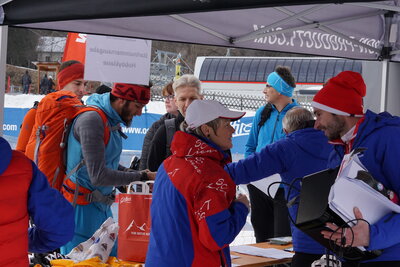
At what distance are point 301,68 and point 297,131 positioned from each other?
28.4m

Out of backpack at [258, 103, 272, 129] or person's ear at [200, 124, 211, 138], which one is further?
backpack at [258, 103, 272, 129]

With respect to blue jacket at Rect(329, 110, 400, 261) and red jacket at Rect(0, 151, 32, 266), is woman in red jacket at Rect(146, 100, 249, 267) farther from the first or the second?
red jacket at Rect(0, 151, 32, 266)

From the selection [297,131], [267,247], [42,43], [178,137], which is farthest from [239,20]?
[42,43]

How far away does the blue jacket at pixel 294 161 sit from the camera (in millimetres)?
2861

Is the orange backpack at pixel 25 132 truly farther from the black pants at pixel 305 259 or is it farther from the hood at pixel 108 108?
the black pants at pixel 305 259

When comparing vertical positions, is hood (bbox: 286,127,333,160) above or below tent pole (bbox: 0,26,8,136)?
below

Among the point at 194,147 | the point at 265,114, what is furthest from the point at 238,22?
the point at 194,147

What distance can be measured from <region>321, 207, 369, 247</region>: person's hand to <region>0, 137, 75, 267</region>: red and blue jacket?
0.85 meters

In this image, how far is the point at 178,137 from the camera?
2264 mm

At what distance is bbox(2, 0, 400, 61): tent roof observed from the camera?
8.40 ft

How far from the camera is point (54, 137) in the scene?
10.3 feet

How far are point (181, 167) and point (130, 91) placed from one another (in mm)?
1038

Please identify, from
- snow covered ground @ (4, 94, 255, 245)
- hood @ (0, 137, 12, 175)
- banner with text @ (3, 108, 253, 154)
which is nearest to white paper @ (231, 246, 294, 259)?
hood @ (0, 137, 12, 175)

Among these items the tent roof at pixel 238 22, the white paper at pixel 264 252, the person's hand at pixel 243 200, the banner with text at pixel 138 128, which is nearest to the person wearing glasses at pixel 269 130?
the tent roof at pixel 238 22
